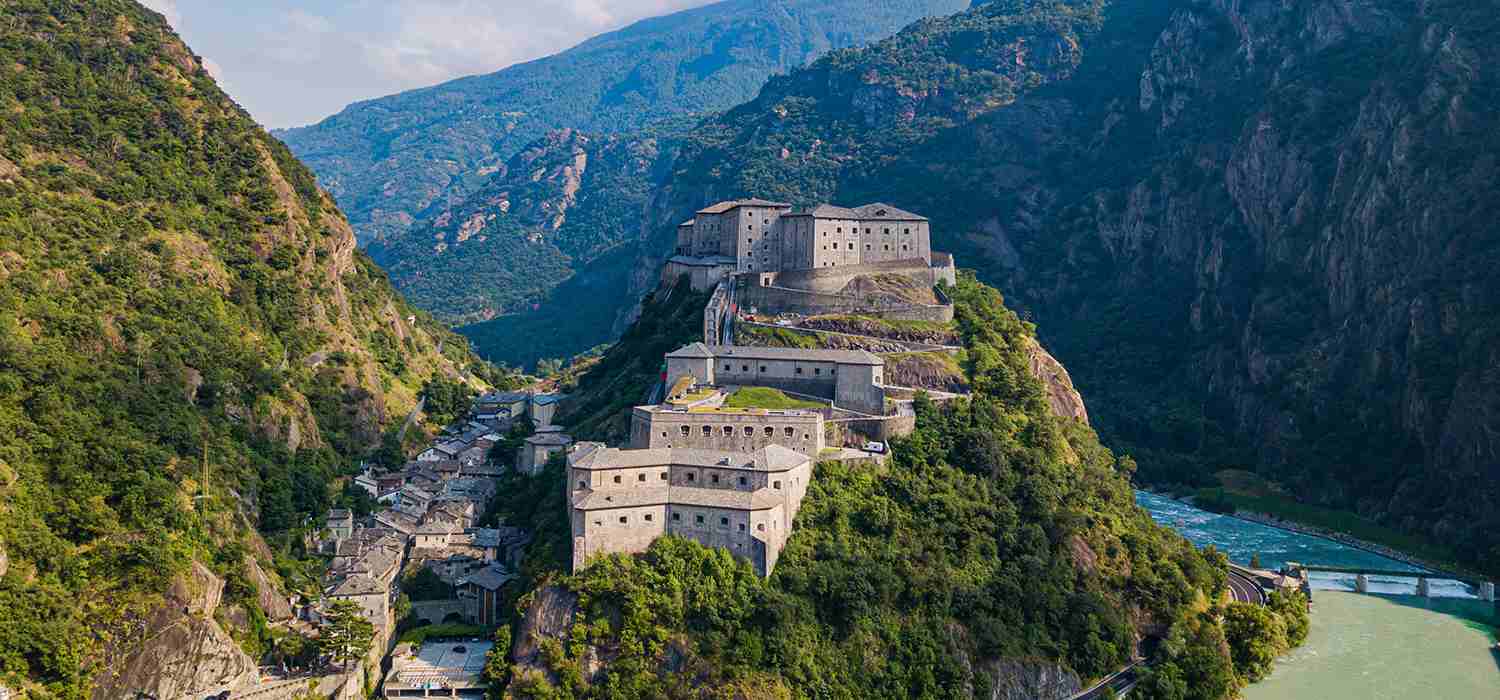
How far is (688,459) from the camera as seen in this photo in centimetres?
5750

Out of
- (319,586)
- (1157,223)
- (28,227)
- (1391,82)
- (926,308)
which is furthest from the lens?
(1157,223)

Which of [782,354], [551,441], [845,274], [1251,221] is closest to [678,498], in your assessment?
[782,354]

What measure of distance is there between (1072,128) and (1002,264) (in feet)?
105

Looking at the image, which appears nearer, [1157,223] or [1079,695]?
[1079,695]

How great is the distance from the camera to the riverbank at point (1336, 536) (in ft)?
288

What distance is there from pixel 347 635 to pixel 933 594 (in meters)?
25.7

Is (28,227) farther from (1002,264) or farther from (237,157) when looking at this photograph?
(1002,264)

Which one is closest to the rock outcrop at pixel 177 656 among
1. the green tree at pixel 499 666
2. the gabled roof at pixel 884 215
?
the green tree at pixel 499 666

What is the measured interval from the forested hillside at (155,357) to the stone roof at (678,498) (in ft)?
54.8

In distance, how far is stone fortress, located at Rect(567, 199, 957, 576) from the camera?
55000 millimetres

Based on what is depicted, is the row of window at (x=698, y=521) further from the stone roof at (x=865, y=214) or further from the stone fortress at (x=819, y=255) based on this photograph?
the stone roof at (x=865, y=214)

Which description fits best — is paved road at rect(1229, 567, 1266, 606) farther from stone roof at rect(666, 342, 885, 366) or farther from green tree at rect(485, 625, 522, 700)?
green tree at rect(485, 625, 522, 700)

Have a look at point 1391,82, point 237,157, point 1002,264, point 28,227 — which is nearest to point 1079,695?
point 28,227

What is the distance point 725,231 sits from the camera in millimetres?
88750
